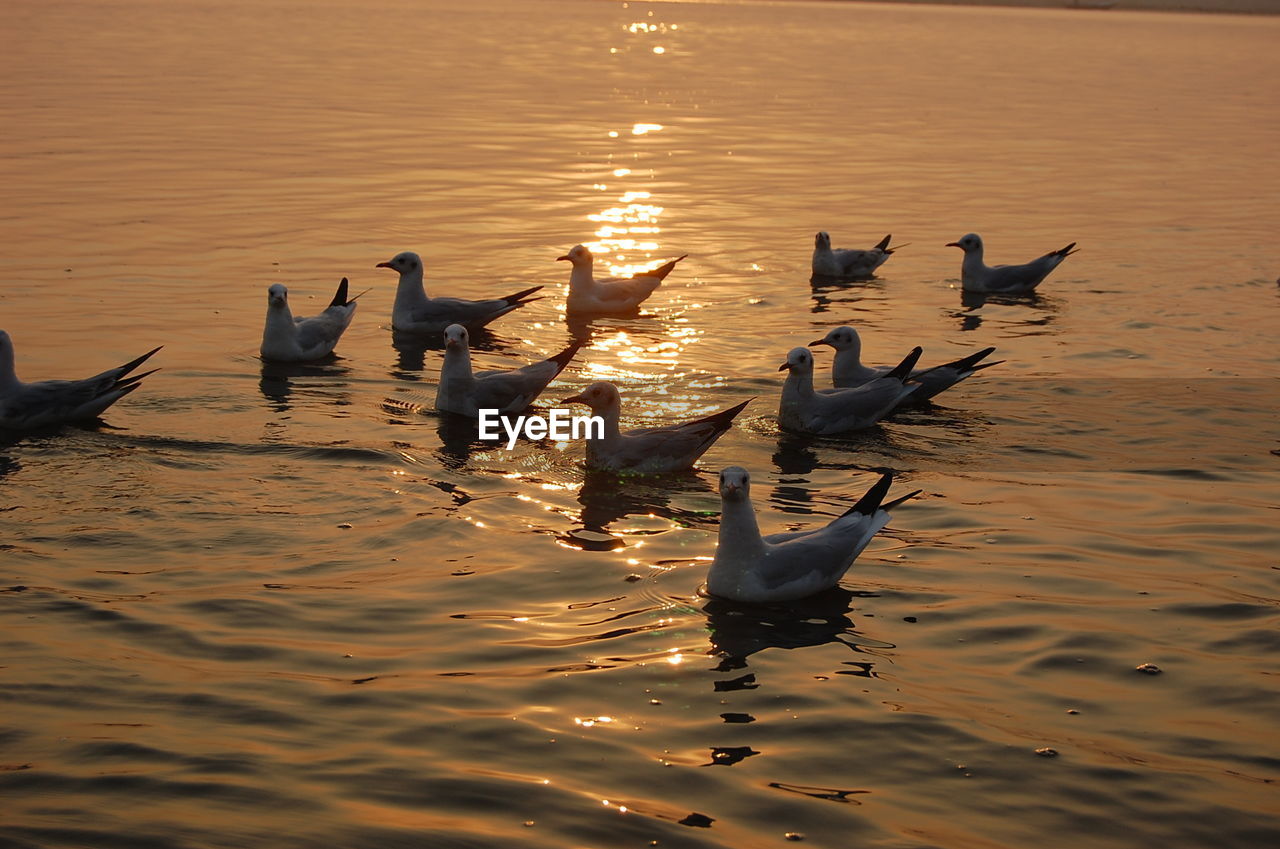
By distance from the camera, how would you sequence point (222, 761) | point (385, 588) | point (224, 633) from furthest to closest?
point (385, 588)
point (224, 633)
point (222, 761)

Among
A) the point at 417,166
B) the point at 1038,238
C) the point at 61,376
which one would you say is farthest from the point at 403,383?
the point at 417,166

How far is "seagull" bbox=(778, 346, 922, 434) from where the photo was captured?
13289mm

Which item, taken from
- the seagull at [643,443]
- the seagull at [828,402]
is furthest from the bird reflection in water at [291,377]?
the seagull at [828,402]

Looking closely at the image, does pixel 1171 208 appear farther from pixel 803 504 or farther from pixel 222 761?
pixel 222 761

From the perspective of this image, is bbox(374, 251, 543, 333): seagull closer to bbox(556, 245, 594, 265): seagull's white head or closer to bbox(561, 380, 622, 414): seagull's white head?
bbox(556, 245, 594, 265): seagull's white head

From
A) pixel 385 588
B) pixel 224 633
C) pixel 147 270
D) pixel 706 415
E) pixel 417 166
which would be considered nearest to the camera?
pixel 224 633

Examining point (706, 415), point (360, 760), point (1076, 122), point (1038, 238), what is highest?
point (1076, 122)

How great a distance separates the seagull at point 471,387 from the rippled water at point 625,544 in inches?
20.8

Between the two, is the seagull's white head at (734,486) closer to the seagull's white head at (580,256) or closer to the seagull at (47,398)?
the seagull at (47,398)

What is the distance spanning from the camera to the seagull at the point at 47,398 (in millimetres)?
12648

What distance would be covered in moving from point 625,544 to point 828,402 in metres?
3.56

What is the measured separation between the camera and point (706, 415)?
1361 centimetres

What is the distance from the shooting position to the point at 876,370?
1476 cm

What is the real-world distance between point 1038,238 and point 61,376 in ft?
49.8
